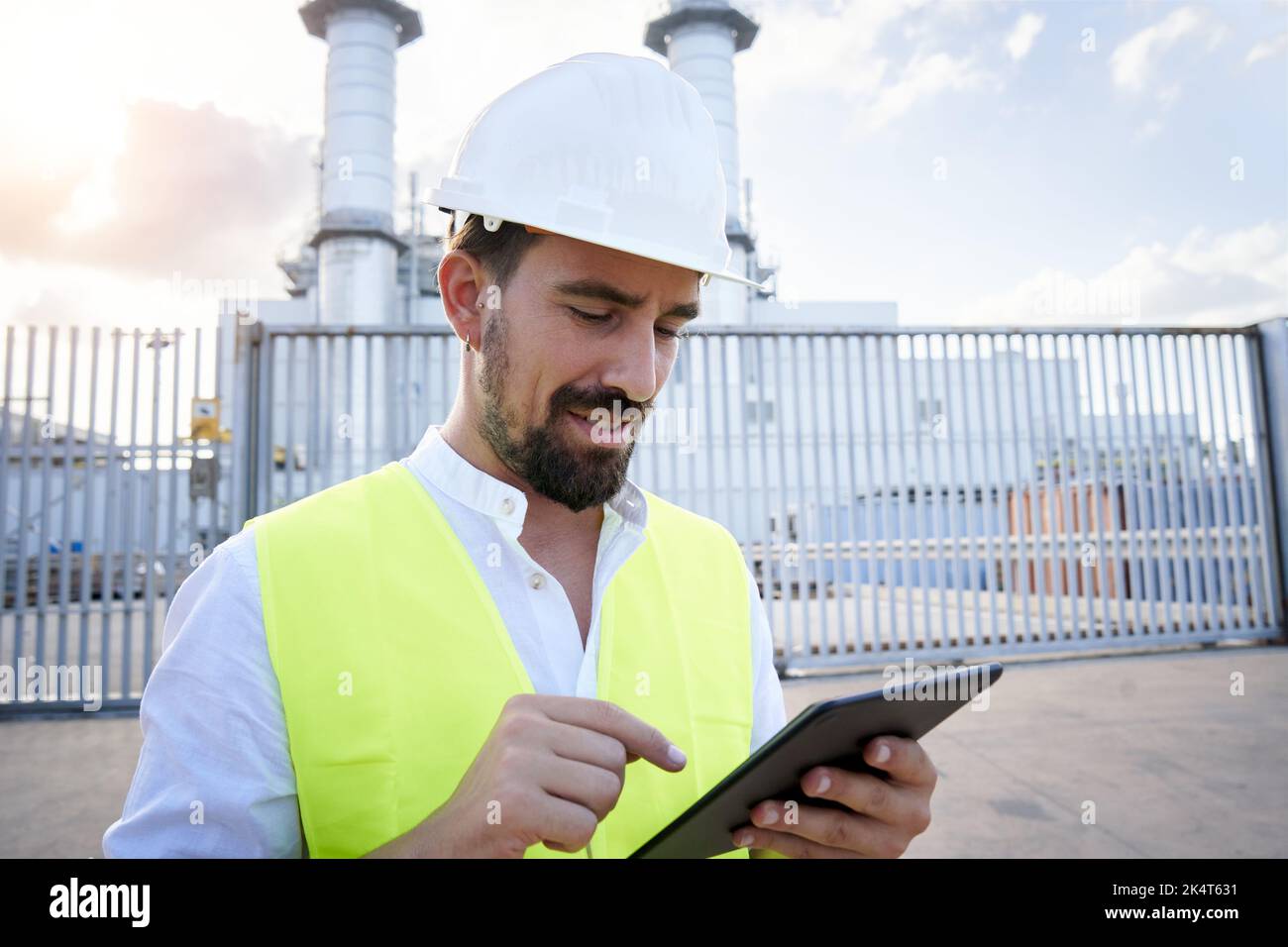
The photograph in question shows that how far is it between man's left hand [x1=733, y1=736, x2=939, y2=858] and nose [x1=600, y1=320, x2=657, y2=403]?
602mm

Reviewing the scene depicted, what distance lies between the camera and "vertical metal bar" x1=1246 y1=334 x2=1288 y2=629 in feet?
21.3

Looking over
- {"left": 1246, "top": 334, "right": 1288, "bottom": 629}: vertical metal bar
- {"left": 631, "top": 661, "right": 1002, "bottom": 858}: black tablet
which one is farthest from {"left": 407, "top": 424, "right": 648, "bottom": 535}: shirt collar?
{"left": 1246, "top": 334, "right": 1288, "bottom": 629}: vertical metal bar

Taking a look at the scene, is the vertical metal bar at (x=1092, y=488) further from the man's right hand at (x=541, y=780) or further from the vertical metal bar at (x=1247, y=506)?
the man's right hand at (x=541, y=780)

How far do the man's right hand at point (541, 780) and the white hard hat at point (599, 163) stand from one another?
0.69 m

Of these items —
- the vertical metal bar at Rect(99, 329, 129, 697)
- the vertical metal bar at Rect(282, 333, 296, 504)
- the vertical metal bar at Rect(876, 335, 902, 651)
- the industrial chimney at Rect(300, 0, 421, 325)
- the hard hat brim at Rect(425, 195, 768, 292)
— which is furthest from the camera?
the industrial chimney at Rect(300, 0, 421, 325)

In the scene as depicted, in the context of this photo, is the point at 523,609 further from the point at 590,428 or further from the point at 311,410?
the point at 311,410

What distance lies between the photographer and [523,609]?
1194 millimetres

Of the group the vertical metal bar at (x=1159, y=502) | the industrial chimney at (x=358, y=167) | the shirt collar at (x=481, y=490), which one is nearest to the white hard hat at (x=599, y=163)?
the shirt collar at (x=481, y=490)

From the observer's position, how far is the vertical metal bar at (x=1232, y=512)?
6492 millimetres

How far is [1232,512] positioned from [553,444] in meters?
7.32

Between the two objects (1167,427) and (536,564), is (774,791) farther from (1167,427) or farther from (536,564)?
(1167,427)

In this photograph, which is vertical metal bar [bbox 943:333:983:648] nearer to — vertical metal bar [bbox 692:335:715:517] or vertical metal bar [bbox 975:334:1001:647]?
vertical metal bar [bbox 975:334:1001:647]

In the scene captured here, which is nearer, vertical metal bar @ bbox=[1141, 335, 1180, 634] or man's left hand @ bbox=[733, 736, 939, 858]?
man's left hand @ bbox=[733, 736, 939, 858]

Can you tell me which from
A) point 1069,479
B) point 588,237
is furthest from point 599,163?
point 1069,479
